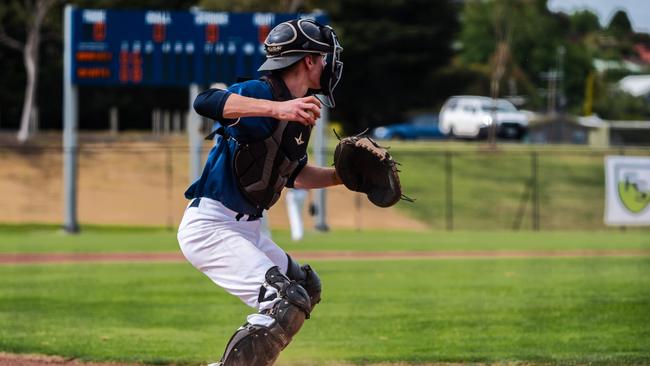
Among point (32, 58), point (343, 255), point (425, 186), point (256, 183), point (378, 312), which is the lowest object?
point (425, 186)

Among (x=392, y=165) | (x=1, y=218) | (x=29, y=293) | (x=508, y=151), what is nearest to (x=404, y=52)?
(x=508, y=151)

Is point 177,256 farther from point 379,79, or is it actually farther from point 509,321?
point 379,79

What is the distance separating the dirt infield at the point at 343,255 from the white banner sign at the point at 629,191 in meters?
0.97

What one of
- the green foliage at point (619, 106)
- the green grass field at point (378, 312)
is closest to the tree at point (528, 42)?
the green foliage at point (619, 106)

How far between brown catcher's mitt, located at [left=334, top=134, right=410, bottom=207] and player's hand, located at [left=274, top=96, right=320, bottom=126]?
0.68 meters

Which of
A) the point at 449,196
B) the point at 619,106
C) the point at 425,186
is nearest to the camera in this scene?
the point at 449,196

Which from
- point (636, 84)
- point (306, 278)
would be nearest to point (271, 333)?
point (306, 278)

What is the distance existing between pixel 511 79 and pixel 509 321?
48.9 m

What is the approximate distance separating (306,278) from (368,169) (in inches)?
27.5

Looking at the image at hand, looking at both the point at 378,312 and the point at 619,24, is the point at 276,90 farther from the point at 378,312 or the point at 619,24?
the point at 619,24

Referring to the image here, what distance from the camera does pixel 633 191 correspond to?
64.6ft

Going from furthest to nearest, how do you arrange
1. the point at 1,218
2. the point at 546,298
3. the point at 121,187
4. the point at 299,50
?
the point at 121,187, the point at 1,218, the point at 546,298, the point at 299,50

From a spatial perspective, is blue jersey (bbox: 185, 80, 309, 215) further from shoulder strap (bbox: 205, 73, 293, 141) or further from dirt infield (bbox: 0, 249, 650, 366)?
dirt infield (bbox: 0, 249, 650, 366)

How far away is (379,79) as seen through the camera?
59.7m
